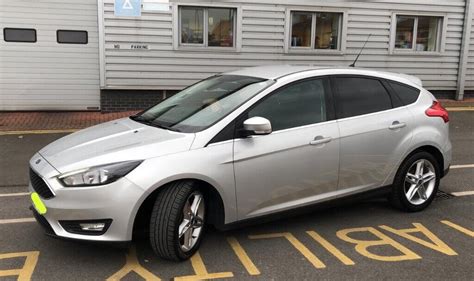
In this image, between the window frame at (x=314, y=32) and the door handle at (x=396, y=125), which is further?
the window frame at (x=314, y=32)

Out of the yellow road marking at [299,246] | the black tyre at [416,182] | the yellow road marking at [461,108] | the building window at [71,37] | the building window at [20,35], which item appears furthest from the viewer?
the yellow road marking at [461,108]

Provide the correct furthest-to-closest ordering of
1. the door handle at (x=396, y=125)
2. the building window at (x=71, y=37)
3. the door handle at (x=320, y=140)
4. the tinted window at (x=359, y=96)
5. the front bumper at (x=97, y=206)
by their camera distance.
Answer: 1. the building window at (x=71, y=37)
2. the door handle at (x=396, y=125)
3. the tinted window at (x=359, y=96)
4. the door handle at (x=320, y=140)
5. the front bumper at (x=97, y=206)

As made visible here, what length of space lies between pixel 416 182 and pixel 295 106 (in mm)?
1672

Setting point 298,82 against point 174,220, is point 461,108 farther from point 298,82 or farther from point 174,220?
point 174,220

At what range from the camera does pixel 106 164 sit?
3.54m

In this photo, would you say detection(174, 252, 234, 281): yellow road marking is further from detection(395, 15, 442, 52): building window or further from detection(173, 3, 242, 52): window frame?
detection(395, 15, 442, 52): building window

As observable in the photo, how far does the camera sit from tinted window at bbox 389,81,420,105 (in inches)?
197

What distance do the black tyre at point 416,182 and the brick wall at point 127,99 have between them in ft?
25.4

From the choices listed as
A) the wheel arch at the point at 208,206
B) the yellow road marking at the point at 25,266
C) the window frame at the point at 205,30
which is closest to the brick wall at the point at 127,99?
the window frame at the point at 205,30

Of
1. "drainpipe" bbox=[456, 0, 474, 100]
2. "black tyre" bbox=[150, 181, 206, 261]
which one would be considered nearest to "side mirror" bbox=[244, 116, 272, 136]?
"black tyre" bbox=[150, 181, 206, 261]

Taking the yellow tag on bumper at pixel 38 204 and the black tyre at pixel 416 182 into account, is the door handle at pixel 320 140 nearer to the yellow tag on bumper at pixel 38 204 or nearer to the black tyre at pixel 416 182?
the black tyre at pixel 416 182

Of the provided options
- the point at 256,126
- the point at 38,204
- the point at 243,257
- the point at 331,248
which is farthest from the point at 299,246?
the point at 38,204

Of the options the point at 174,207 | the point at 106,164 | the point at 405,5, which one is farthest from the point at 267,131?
the point at 405,5

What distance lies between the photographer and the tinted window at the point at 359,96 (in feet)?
15.1
